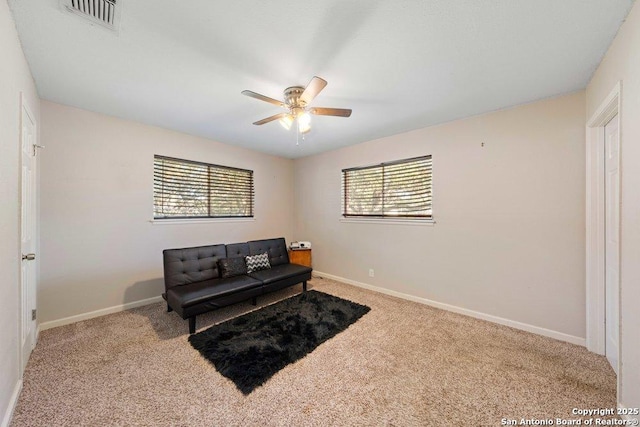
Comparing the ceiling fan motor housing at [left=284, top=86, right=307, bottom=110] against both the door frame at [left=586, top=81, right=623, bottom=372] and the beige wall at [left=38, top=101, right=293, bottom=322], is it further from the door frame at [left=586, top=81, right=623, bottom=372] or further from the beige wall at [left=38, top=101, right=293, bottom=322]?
the door frame at [left=586, top=81, right=623, bottom=372]

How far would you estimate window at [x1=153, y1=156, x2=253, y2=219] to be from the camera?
10.7 feet

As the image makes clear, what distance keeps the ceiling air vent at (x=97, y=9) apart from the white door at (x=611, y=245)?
140 inches

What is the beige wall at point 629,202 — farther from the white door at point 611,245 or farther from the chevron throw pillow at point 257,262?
the chevron throw pillow at point 257,262

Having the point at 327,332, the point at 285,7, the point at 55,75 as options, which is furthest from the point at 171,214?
the point at 285,7

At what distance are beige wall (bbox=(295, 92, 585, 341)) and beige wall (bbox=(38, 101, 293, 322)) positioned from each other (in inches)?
124

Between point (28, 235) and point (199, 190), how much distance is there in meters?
1.81

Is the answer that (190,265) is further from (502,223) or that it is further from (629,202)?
(629,202)

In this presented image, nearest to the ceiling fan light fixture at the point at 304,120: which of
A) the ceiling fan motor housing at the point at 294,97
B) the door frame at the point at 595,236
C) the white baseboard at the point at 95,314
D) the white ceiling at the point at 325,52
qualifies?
the ceiling fan motor housing at the point at 294,97

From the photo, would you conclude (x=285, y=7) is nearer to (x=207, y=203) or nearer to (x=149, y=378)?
(x=149, y=378)

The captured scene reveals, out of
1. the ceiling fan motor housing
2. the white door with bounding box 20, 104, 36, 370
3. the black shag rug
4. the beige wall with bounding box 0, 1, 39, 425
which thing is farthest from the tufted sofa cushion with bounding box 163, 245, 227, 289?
the ceiling fan motor housing

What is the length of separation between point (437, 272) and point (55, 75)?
4.43 m

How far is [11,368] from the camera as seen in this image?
1.48 metres

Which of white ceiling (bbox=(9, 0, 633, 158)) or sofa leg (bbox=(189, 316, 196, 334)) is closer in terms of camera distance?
white ceiling (bbox=(9, 0, 633, 158))

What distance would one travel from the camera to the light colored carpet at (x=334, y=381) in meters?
1.45
